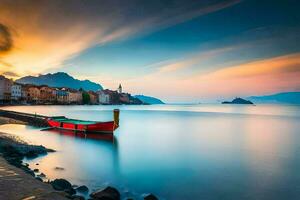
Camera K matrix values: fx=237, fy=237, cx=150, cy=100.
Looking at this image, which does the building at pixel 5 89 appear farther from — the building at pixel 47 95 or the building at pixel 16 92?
the building at pixel 47 95

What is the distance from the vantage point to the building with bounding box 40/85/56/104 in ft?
570

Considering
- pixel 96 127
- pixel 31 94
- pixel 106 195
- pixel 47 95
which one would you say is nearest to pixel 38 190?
pixel 106 195

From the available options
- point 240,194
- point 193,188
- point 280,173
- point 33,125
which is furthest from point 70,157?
point 33,125

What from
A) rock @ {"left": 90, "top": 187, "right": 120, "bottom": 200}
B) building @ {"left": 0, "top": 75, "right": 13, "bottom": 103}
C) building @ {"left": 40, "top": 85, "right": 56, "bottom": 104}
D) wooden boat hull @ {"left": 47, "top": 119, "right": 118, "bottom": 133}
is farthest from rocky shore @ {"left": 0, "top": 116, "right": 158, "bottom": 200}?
building @ {"left": 40, "top": 85, "right": 56, "bottom": 104}

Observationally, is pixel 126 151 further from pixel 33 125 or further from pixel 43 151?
pixel 33 125

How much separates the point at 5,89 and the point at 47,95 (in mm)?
36725

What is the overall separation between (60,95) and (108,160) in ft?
580

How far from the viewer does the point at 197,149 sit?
27.8m

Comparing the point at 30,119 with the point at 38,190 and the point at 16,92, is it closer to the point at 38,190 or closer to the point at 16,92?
the point at 38,190

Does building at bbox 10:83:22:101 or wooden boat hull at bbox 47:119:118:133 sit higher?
building at bbox 10:83:22:101

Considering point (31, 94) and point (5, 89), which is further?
point (31, 94)

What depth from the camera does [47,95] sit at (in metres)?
177

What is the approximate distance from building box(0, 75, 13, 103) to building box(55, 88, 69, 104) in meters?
40.5

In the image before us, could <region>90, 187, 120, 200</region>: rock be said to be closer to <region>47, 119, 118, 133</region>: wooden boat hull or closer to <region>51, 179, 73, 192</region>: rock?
<region>51, 179, 73, 192</region>: rock
